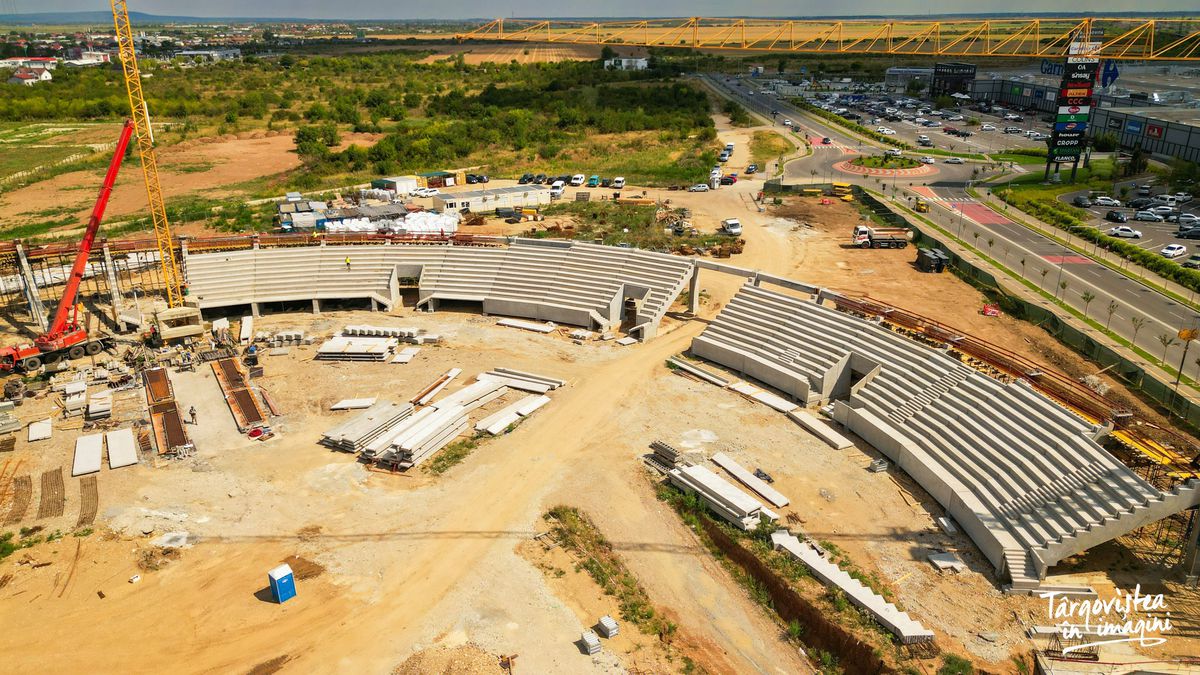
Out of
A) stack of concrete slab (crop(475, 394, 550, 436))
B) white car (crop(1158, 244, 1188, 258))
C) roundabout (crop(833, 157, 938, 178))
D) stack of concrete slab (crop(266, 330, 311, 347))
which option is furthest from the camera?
roundabout (crop(833, 157, 938, 178))

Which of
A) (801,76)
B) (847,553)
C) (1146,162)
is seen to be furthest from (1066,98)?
(801,76)

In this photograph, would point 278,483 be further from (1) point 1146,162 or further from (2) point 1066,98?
(1) point 1146,162

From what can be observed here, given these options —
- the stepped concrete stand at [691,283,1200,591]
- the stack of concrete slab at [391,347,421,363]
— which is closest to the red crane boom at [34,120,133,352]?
the stack of concrete slab at [391,347,421,363]

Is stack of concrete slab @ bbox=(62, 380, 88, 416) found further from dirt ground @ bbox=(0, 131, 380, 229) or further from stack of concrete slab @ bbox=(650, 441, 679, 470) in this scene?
dirt ground @ bbox=(0, 131, 380, 229)

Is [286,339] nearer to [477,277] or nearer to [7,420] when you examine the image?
[477,277]

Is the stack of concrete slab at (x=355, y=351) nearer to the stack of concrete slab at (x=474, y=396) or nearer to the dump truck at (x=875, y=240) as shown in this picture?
the stack of concrete slab at (x=474, y=396)

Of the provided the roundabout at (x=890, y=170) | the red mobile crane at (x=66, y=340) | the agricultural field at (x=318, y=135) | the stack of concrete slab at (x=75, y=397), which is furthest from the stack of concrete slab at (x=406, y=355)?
the roundabout at (x=890, y=170)
